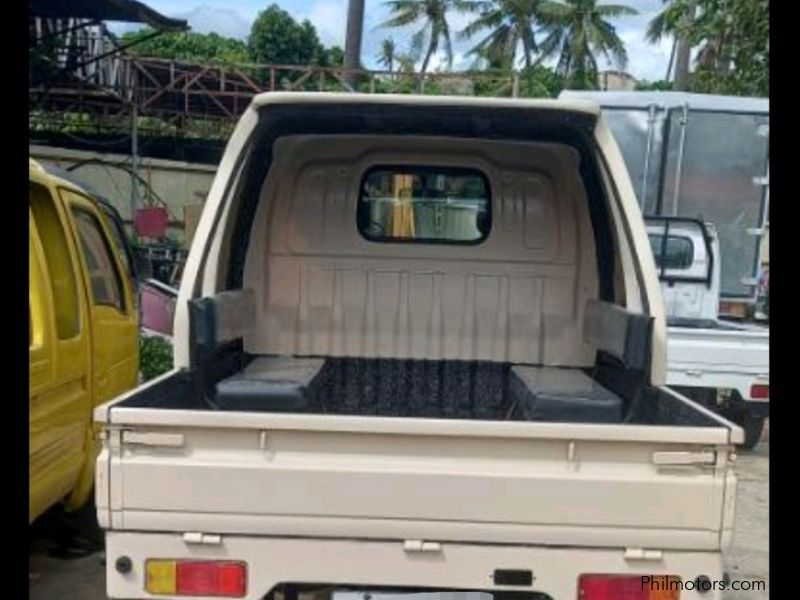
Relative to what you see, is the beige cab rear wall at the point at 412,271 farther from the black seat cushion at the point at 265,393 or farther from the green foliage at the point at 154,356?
the green foliage at the point at 154,356

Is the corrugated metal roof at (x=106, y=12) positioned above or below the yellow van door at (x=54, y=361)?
above

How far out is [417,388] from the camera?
4926 millimetres

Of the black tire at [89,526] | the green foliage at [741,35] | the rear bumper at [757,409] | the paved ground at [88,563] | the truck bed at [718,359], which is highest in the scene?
the green foliage at [741,35]

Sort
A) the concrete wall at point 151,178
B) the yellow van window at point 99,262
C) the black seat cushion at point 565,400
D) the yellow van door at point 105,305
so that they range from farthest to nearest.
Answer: the concrete wall at point 151,178
the yellow van window at point 99,262
the yellow van door at point 105,305
the black seat cushion at point 565,400

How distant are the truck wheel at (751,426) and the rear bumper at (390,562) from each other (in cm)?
619

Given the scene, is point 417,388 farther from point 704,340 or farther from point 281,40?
point 281,40

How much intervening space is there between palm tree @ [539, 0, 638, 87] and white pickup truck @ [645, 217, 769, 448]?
85.8 ft

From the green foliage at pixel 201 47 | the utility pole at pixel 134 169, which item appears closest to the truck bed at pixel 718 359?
the utility pole at pixel 134 169

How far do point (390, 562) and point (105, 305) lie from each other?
2838mm

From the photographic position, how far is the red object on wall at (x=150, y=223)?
1683 cm

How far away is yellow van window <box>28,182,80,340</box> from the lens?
4.72 m

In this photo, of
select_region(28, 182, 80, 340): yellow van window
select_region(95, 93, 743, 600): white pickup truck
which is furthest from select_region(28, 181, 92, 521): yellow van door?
select_region(95, 93, 743, 600): white pickup truck

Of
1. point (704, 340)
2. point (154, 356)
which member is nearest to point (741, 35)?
point (704, 340)
